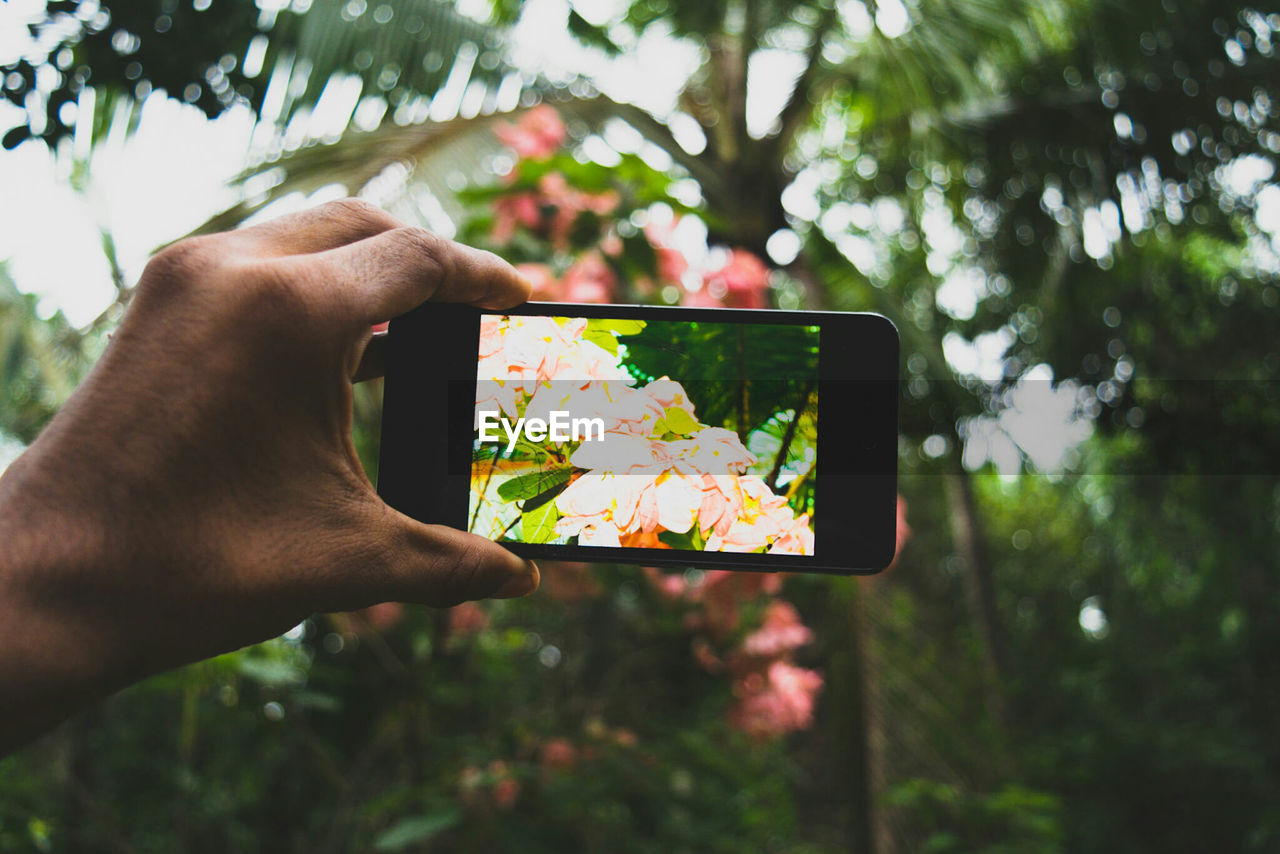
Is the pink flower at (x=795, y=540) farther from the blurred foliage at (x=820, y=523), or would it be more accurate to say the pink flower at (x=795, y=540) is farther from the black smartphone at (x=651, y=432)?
the blurred foliage at (x=820, y=523)

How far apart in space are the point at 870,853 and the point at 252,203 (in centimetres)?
170

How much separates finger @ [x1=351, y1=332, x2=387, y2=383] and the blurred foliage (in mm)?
579

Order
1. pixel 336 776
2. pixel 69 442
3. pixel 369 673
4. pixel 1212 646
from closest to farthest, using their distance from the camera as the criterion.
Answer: pixel 69 442 < pixel 336 776 < pixel 369 673 < pixel 1212 646

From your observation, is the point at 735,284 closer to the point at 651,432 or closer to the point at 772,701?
the point at 772,701

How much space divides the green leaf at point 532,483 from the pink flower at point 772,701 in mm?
1351

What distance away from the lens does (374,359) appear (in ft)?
1.97

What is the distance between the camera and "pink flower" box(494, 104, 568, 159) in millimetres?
1667

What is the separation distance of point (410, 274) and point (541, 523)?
198 millimetres

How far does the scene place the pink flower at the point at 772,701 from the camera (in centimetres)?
180

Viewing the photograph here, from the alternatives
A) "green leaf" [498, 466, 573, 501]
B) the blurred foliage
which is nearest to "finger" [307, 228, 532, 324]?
"green leaf" [498, 466, 573, 501]

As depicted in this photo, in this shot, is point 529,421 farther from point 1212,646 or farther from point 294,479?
point 1212,646

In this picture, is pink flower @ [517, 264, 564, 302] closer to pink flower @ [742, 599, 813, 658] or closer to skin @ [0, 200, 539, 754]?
pink flower @ [742, 599, 813, 658]

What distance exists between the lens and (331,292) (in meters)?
0.46

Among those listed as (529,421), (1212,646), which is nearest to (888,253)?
(1212,646)
